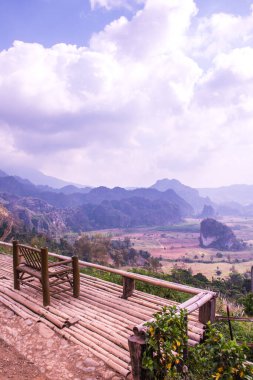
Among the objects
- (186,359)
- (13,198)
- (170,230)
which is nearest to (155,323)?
(186,359)

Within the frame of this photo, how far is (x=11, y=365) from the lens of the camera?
3.73m

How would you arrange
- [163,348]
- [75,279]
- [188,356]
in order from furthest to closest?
[75,279], [188,356], [163,348]

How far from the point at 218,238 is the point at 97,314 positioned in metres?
117

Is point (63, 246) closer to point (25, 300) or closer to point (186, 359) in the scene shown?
point (25, 300)

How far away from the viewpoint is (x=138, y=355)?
2.73 meters

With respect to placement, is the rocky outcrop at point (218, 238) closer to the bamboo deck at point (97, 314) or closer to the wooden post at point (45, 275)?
the bamboo deck at point (97, 314)

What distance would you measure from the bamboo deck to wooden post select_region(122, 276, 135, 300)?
0.30ft

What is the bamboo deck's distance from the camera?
392 cm

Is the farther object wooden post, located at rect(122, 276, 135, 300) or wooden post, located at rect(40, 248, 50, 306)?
wooden post, located at rect(122, 276, 135, 300)

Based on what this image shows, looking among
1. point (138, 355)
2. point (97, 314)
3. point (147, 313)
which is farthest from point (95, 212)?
point (138, 355)

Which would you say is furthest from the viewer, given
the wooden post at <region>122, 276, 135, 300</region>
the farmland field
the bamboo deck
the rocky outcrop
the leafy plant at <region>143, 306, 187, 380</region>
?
the rocky outcrop

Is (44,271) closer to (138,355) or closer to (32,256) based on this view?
(32,256)

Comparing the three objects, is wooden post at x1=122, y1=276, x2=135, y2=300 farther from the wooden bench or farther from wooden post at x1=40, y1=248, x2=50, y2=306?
wooden post at x1=40, y1=248, x2=50, y2=306

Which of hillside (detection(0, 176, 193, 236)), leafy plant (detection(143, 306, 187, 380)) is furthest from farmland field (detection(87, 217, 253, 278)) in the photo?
leafy plant (detection(143, 306, 187, 380))
